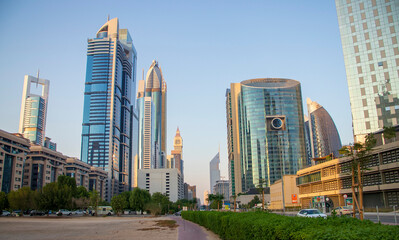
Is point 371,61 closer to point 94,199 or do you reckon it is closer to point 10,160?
point 94,199

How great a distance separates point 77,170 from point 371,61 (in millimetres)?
158464

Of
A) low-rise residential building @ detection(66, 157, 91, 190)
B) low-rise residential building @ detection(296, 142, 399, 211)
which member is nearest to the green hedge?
low-rise residential building @ detection(296, 142, 399, 211)

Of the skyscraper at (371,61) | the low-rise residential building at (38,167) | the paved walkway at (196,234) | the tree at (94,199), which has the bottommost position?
the paved walkway at (196,234)

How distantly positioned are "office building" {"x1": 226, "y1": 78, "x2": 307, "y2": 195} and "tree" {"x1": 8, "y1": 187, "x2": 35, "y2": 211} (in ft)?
410

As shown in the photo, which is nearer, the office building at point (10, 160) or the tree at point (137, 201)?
the office building at point (10, 160)

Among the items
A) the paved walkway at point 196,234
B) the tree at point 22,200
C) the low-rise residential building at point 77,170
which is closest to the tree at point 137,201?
the tree at point 22,200

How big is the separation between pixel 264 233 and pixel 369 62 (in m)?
71.5

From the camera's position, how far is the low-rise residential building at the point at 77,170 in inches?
6841

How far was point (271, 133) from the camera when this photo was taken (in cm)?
18462

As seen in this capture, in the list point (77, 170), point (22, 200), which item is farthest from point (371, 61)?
point (77, 170)

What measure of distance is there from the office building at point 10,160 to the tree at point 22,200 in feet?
86.2

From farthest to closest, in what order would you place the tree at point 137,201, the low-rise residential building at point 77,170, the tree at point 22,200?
the low-rise residential building at point 77,170, the tree at point 137,201, the tree at point 22,200

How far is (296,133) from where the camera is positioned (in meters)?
186

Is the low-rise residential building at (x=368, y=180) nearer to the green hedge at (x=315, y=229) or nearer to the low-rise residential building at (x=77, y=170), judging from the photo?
the green hedge at (x=315, y=229)
